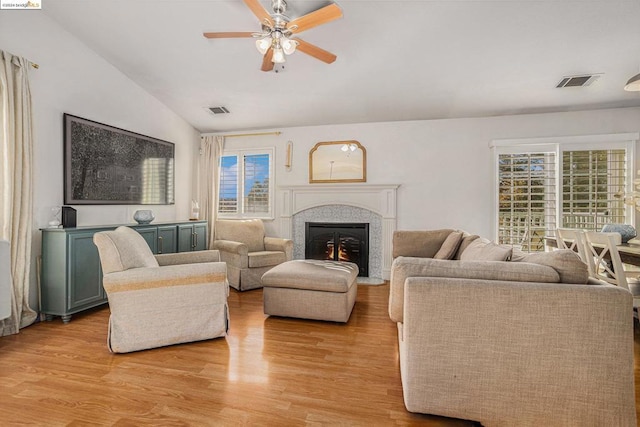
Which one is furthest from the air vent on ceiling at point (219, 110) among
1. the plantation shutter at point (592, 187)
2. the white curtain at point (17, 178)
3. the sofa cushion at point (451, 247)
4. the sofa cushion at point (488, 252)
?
the plantation shutter at point (592, 187)

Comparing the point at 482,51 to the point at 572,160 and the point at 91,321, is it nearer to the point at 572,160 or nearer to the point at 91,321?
the point at 572,160

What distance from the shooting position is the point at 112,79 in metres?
3.74

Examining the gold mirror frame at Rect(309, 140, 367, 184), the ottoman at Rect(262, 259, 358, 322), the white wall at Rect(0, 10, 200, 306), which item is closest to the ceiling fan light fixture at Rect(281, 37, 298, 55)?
the ottoman at Rect(262, 259, 358, 322)

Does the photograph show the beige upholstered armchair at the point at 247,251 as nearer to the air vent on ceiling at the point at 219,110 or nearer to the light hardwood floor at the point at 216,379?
the light hardwood floor at the point at 216,379

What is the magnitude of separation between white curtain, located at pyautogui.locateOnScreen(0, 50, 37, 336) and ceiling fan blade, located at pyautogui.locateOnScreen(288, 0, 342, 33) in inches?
94.8

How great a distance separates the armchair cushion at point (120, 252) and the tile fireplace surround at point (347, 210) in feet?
9.13

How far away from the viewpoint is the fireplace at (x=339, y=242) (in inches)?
189

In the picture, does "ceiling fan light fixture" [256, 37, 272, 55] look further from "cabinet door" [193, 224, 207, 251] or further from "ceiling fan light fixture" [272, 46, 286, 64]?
"cabinet door" [193, 224, 207, 251]

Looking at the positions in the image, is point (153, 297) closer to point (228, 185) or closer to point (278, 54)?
point (278, 54)

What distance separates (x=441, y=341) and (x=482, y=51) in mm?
2928

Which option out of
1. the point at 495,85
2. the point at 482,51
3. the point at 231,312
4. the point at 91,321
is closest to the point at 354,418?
the point at 231,312

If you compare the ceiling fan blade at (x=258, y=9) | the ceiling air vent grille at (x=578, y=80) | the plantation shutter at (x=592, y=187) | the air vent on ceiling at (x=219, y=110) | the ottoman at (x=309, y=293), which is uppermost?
the air vent on ceiling at (x=219, y=110)

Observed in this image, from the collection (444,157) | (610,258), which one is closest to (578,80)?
(444,157)

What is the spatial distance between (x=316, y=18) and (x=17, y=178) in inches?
111
